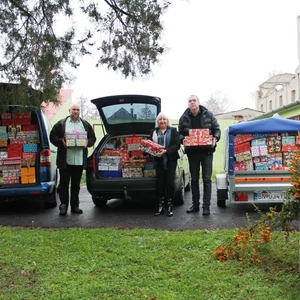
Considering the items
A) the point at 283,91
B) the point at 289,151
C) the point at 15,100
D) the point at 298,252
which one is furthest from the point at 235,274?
the point at 283,91

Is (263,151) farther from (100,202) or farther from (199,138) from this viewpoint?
(100,202)

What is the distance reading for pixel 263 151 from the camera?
660 cm

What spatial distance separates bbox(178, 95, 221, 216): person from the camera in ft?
21.5

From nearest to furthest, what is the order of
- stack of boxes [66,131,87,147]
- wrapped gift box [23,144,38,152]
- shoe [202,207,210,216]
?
shoe [202,207,210,216] < stack of boxes [66,131,87,147] < wrapped gift box [23,144,38,152]

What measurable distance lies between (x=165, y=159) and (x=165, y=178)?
1.13 ft

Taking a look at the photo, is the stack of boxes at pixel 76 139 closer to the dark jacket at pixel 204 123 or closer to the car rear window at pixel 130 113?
the car rear window at pixel 130 113

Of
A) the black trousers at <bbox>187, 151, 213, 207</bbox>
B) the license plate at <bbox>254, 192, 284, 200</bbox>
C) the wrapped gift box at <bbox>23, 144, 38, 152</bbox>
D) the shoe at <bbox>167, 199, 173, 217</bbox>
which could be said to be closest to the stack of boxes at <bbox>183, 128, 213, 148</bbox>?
the black trousers at <bbox>187, 151, 213, 207</bbox>

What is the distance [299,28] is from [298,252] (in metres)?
22.0

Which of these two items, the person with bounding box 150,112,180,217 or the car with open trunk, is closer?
the person with bounding box 150,112,180,217

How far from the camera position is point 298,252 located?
421cm

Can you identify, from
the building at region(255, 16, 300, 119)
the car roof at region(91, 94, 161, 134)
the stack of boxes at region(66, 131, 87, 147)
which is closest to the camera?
the stack of boxes at region(66, 131, 87, 147)

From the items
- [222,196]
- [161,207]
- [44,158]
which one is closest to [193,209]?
[161,207]

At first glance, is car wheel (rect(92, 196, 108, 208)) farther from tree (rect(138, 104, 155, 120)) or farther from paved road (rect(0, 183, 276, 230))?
tree (rect(138, 104, 155, 120))

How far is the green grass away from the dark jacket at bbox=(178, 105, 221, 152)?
1.97 metres
